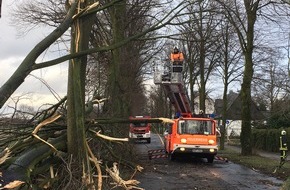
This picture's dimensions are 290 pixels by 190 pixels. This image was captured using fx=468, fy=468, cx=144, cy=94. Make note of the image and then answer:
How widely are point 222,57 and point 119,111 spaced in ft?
57.5

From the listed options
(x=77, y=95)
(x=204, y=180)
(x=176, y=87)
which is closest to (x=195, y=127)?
(x=176, y=87)

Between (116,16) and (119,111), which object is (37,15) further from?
(119,111)

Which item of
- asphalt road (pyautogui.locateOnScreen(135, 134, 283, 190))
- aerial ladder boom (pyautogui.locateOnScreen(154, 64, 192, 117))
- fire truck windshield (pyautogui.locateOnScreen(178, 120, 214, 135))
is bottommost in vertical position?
asphalt road (pyautogui.locateOnScreen(135, 134, 283, 190))

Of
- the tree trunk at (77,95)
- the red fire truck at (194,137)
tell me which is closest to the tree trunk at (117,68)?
the red fire truck at (194,137)

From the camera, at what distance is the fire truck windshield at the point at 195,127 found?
904 inches

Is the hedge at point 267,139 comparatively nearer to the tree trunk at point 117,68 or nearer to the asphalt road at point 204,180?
the tree trunk at point 117,68

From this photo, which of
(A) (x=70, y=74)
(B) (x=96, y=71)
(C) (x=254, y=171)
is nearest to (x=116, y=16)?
(B) (x=96, y=71)

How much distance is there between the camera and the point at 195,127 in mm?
23125

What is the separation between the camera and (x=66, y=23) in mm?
7594

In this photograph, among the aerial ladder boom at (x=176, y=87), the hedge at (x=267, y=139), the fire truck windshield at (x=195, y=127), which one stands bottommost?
the hedge at (x=267, y=139)

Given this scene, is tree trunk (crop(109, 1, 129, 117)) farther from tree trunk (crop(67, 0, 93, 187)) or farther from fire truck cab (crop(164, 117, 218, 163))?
tree trunk (crop(67, 0, 93, 187))

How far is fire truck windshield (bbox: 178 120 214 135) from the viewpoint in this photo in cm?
2297

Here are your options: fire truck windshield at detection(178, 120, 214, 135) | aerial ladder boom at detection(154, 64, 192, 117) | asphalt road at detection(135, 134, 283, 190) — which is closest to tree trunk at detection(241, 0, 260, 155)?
aerial ladder boom at detection(154, 64, 192, 117)

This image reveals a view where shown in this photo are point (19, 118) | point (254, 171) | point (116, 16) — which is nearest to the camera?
point (19, 118)
